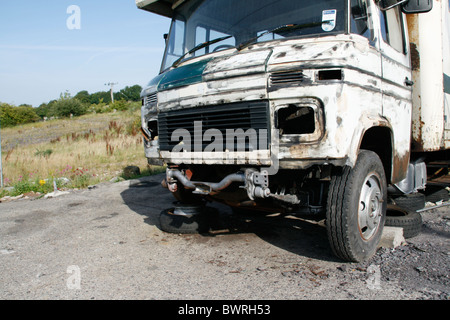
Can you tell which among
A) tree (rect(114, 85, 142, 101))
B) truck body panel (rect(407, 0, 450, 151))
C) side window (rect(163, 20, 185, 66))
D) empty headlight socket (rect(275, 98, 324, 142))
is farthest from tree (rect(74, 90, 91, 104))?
empty headlight socket (rect(275, 98, 324, 142))

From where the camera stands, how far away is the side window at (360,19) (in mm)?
3263

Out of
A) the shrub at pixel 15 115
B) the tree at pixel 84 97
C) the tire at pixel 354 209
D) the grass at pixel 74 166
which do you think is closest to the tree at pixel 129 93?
the tree at pixel 84 97

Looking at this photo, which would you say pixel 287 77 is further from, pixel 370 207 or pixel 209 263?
pixel 209 263

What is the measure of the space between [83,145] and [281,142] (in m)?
13.7

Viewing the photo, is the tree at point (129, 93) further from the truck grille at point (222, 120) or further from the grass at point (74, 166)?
the truck grille at point (222, 120)

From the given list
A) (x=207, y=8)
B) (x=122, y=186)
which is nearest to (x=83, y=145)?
(x=122, y=186)

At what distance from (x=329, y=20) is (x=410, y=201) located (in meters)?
3.15

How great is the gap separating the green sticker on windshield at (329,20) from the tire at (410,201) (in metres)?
2.94

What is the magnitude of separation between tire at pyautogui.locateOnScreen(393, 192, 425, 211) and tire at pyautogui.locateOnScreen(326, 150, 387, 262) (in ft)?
6.36

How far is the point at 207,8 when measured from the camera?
4195mm

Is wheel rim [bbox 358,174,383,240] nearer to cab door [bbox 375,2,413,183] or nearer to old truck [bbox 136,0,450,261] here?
old truck [bbox 136,0,450,261]

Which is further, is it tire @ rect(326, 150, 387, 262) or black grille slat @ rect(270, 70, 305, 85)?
tire @ rect(326, 150, 387, 262)

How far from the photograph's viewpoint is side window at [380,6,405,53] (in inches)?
149
